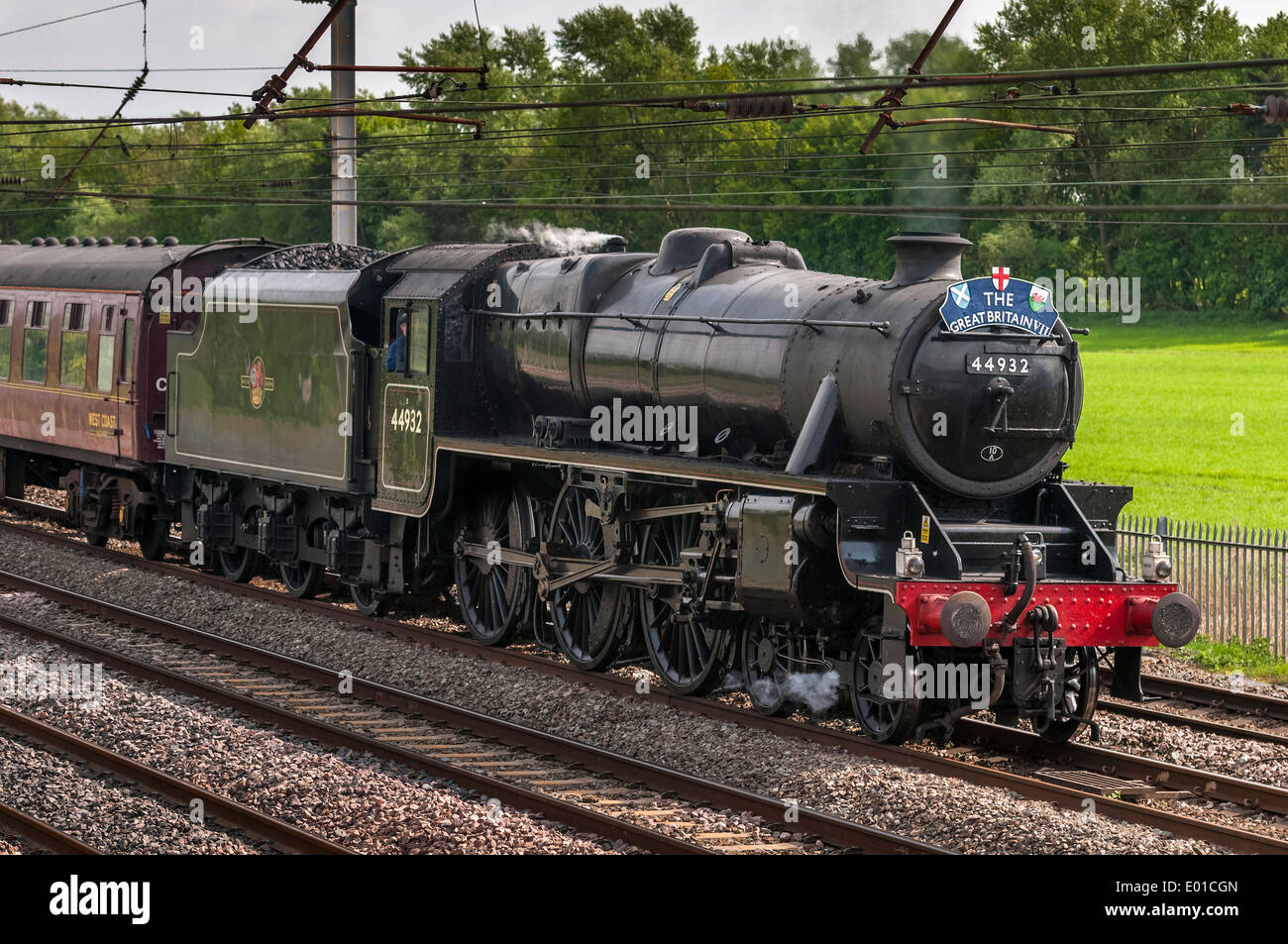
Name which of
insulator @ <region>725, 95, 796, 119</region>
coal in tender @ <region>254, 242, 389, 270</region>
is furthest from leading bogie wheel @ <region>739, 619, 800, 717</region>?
→ coal in tender @ <region>254, 242, 389, 270</region>

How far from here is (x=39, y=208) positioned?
61.3m

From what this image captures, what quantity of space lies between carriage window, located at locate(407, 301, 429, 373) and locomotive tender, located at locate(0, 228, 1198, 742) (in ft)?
0.14

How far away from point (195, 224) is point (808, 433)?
56035 millimetres

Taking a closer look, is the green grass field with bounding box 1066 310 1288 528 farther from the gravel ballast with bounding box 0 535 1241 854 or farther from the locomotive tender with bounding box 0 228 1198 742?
the gravel ballast with bounding box 0 535 1241 854

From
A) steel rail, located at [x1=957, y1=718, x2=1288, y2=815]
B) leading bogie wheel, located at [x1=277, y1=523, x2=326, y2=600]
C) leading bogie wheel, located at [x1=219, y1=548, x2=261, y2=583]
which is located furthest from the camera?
leading bogie wheel, located at [x1=219, y1=548, x2=261, y2=583]

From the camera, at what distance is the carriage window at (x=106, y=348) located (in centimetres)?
1953

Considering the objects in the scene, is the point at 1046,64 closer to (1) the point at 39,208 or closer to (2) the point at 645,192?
(2) the point at 645,192

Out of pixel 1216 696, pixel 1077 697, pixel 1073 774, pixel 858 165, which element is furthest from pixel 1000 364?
pixel 858 165

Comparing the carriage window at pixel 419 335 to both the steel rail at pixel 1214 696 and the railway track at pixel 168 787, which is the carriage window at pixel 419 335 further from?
the steel rail at pixel 1214 696

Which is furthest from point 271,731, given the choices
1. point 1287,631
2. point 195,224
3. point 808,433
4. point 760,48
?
point 195,224

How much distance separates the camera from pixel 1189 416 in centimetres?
3591

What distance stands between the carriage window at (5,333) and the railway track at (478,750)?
8.22 meters

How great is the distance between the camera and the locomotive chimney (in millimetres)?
10789

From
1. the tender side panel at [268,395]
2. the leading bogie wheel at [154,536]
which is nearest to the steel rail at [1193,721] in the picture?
the tender side panel at [268,395]
